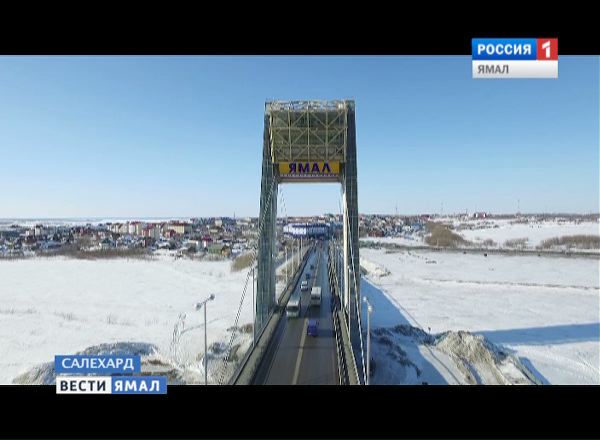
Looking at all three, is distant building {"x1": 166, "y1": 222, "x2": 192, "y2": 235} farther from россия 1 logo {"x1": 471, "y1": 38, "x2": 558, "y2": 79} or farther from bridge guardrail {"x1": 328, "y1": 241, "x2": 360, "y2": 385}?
россия 1 logo {"x1": 471, "y1": 38, "x2": 558, "y2": 79}

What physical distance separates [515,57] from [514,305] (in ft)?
89.7

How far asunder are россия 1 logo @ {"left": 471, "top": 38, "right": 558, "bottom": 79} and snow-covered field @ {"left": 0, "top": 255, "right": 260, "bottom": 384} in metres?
15.5

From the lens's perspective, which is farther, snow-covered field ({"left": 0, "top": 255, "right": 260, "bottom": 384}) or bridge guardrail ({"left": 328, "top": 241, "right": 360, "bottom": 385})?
snow-covered field ({"left": 0, "top": 255, "right": 260, "bottom": 384})

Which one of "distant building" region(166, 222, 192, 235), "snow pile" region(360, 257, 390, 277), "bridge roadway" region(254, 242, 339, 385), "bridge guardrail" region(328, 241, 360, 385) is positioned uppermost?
"distant building" region(166, 222, 192, 235)

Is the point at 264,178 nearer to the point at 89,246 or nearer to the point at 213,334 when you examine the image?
the point at 213,334

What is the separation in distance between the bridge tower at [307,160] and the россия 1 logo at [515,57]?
10735mm

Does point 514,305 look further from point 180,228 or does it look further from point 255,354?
point 180,228

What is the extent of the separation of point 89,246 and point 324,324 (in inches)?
2211

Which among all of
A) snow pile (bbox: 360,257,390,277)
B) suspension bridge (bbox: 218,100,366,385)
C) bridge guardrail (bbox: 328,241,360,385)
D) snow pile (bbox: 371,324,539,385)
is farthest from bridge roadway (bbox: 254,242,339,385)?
snow pile (bbox: 360,257,390,277)

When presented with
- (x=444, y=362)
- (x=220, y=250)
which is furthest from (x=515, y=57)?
(x=220, y=250)

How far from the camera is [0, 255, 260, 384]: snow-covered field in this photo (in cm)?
1619

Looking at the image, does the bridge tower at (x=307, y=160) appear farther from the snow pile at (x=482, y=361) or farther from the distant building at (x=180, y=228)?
the distant building at (x=180, y=228)

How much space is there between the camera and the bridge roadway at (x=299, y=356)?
9688mm
